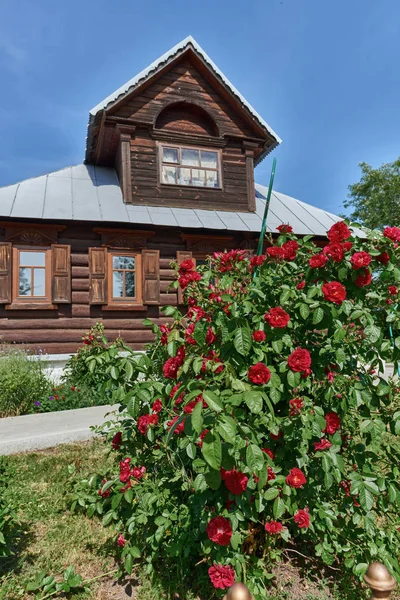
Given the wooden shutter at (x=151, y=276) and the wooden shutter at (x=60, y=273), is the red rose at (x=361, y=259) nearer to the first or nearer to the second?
the wooden shutter at (x=151, y=276)

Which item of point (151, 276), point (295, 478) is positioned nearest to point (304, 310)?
point (295, 478)

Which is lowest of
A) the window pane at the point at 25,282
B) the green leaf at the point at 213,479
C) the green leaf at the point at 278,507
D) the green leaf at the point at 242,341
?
the green leaf at the point at 278,507

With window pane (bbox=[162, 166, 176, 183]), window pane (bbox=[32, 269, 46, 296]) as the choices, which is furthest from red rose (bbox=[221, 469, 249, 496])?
window pane (bbox=[162, 166, 176, 183])

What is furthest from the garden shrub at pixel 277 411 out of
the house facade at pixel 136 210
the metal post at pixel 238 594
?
the house facade at pixel 136 210

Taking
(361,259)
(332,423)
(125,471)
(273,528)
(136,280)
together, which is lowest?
(273,528)

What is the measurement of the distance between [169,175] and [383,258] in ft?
26.8

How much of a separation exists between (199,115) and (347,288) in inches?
368

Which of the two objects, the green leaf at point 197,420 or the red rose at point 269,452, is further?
the red rose at point 269,452

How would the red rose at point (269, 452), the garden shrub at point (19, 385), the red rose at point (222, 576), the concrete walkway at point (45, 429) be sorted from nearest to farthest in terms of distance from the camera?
the red rose at point (222, 576)
the red rose at point (269, 452)
the concrete walkway at point (45, 429)
the garden shrub at point (19, 385)

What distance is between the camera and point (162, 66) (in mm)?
9219

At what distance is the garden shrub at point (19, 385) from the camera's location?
19.2 feet

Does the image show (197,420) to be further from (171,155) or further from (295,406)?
(171,155)

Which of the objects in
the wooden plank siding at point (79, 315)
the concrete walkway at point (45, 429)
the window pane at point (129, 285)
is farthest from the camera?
the window pane at point (129, 285)

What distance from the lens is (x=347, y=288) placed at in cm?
205
